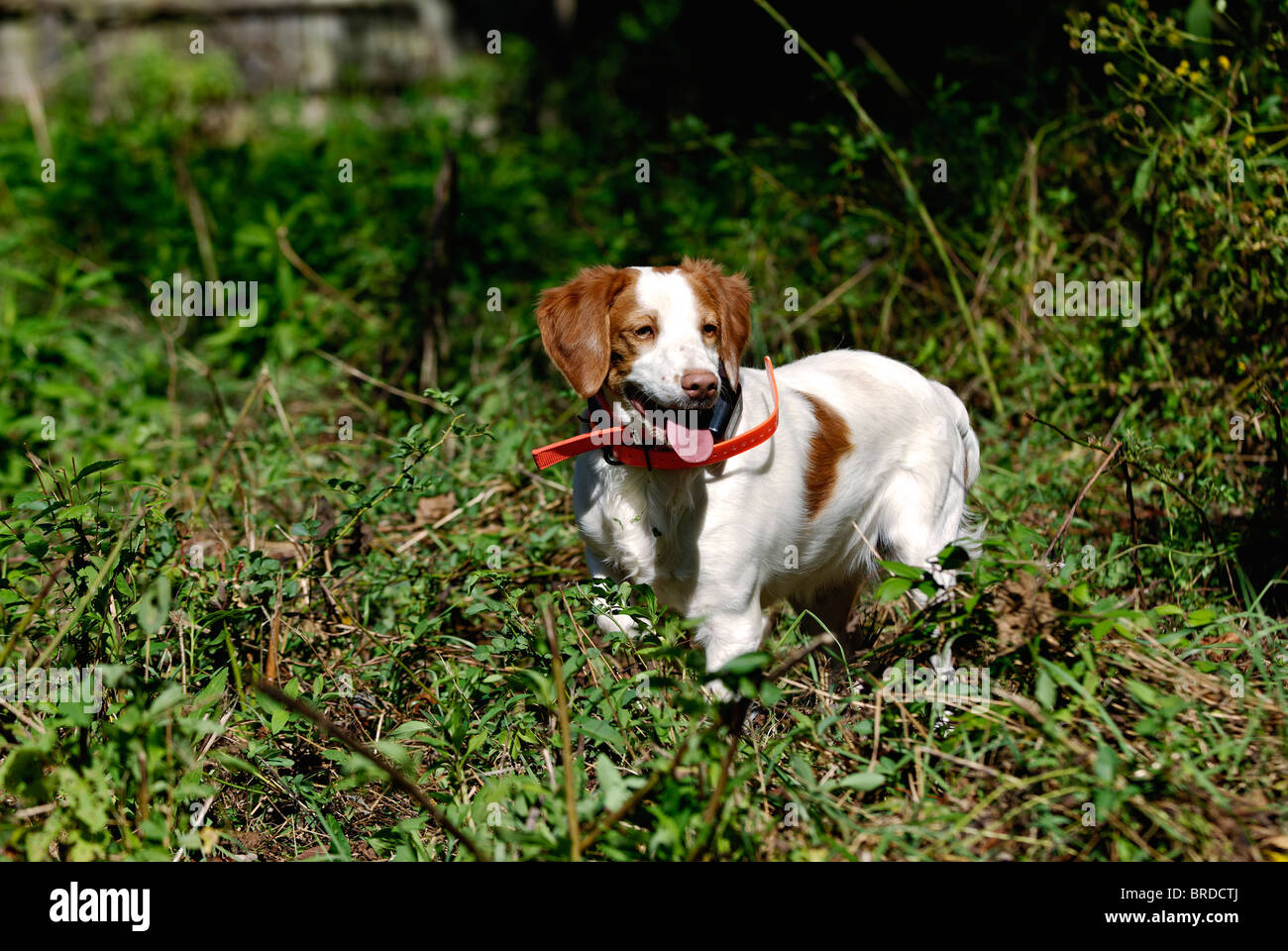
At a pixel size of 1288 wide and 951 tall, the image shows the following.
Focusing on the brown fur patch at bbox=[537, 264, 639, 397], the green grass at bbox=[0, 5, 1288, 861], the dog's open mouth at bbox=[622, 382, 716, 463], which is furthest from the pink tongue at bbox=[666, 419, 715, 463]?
the green grass at bbox=[0, 5, 1288, 861]

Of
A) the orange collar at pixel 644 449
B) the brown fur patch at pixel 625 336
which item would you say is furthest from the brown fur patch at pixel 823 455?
the brown fur patch at pixel 625 336

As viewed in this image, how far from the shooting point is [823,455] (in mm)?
2900

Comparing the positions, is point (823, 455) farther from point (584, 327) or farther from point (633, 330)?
point (584, 327)

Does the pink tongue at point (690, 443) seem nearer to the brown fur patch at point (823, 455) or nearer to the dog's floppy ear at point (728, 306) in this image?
the dog's floppy ear at point (728, 306)

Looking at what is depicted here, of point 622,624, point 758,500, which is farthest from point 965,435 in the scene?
point 622,624

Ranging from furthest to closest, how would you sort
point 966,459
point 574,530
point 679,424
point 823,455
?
point 574,530
point 966,459
point 823,455
point 679,424

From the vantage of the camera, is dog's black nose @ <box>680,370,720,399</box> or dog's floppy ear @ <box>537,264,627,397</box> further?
dog's floppy ear @ <box>537,264,627,397</box>

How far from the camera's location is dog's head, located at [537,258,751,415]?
2646mm

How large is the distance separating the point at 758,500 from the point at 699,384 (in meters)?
0.40

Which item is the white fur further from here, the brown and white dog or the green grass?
the green grass

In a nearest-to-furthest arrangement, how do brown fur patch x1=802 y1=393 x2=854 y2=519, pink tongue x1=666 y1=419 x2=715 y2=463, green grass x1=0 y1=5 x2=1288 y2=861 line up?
1. green grass x1=0 y1=5 x2=1288 y2=861
2. pink tongue x1=666 y1=419 x2=715 y2=463
3. brown fur patch x1=802 y1=393 x2=854 y2=519

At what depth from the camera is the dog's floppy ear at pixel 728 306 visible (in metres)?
2.75

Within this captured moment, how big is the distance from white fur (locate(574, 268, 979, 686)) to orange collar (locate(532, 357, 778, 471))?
2.3 inches

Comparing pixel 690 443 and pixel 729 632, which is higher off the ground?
pixel 690 443
